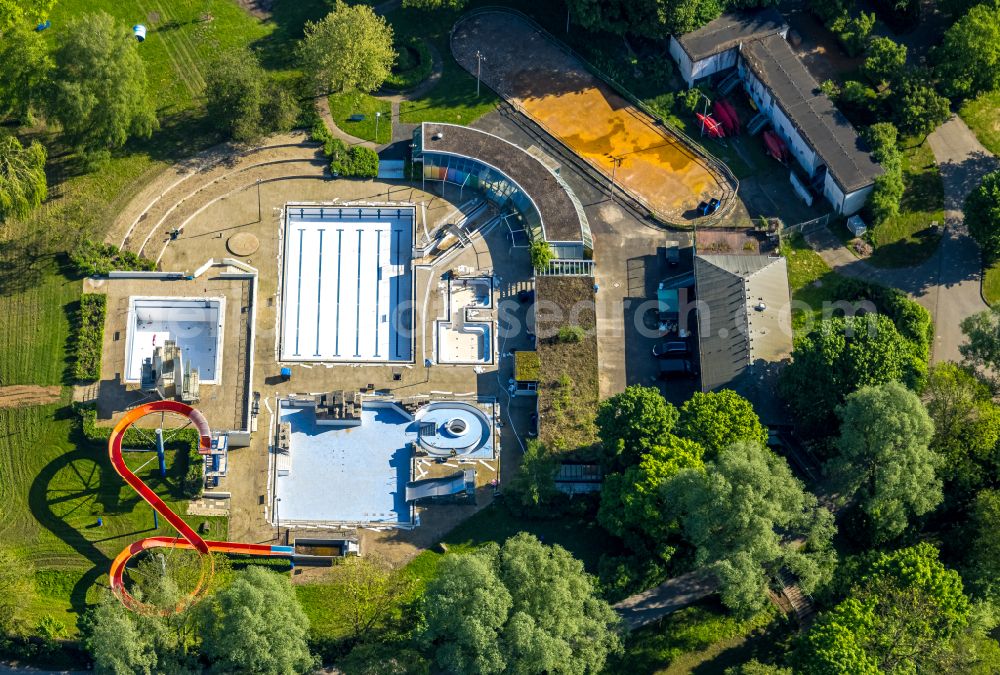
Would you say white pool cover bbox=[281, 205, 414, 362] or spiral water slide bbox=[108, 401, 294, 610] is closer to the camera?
spiral water slide bbox=[108, 401, 294, 610]

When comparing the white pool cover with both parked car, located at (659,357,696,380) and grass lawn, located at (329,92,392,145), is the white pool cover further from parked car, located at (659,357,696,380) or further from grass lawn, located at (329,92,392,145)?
parked car, located at (659,357,696,380)

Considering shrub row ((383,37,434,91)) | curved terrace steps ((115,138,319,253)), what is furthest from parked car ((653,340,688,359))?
curved terrace steps ((115,138,319,253))

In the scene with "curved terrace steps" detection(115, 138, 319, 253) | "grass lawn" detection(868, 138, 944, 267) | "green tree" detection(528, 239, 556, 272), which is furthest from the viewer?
"grass lawn" detection(868, 138, 944, 267)

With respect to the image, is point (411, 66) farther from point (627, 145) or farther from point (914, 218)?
point (914, 218)

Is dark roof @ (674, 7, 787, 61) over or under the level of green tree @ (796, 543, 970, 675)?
over

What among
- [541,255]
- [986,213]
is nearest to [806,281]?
[986,213]

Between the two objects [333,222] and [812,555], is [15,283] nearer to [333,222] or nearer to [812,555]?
[333,222]
